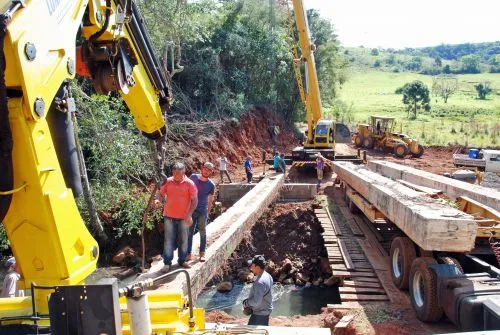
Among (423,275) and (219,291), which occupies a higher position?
(423,275)

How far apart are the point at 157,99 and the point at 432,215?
3.95m

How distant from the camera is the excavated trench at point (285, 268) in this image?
11.7 m

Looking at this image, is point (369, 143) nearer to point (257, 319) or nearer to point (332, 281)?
point (332, 281)

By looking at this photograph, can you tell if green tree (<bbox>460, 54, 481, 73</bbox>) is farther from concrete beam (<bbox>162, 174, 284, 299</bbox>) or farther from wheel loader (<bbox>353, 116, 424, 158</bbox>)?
concrete beam (<bbox>162, 174, 284, 299</bbox>)

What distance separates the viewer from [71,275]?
3.07 meters

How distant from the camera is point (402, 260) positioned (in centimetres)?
817

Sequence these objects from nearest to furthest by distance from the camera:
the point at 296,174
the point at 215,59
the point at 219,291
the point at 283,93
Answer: the point at 219,291, the point at 296,174, the point at 215,59, the point at 283,93

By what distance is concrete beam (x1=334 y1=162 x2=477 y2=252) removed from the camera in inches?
245

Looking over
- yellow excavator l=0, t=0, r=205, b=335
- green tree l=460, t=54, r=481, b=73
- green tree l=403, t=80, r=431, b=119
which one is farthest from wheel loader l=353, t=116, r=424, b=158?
green tree l=460, t=54, r=481, b=73

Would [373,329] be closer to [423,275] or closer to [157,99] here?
[423,275]

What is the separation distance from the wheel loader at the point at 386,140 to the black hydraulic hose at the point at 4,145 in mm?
26998

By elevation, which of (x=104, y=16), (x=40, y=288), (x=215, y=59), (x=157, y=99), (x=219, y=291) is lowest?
(x=219, y=291)

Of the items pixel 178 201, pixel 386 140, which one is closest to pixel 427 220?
pixel 178 201

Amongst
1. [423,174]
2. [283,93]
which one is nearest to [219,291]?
[423,174]
